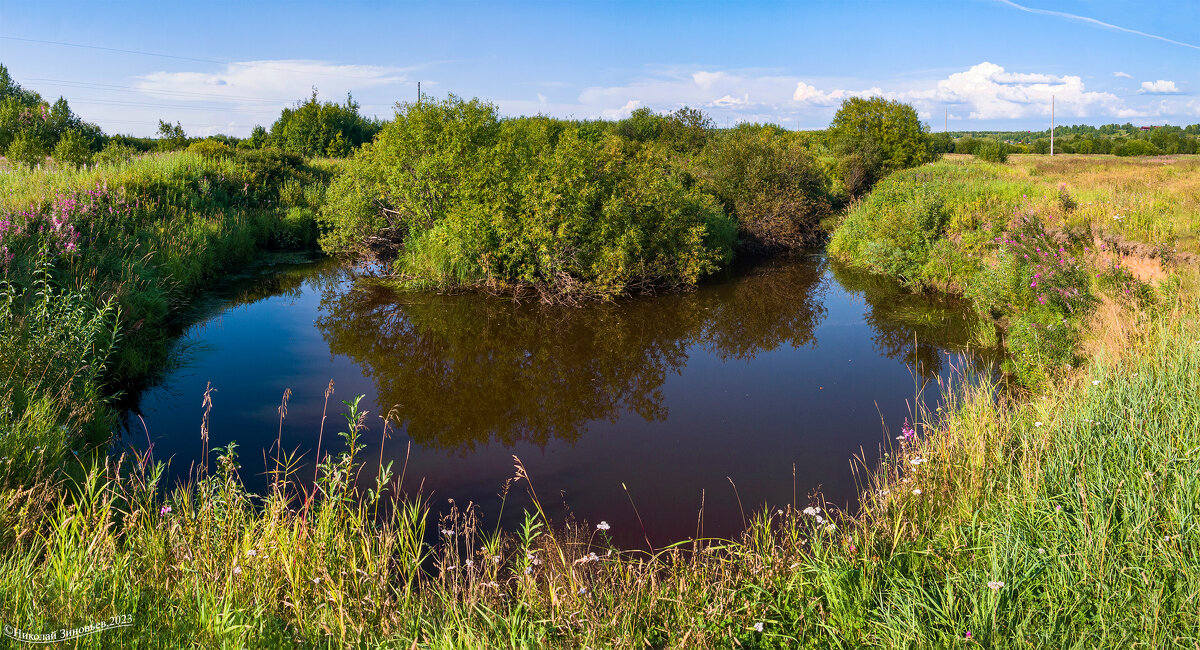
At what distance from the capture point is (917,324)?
11430 mm

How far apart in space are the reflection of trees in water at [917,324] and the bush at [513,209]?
142 inches

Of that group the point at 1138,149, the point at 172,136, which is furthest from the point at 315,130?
the point at 1138,149

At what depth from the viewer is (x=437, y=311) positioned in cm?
1251

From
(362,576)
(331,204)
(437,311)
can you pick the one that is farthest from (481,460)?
(331,204)

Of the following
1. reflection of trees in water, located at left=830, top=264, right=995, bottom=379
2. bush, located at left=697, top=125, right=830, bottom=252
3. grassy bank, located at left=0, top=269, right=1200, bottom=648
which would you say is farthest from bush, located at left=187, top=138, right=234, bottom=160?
grassy bank, located at left=0, top=269, right=1200, bottom=648

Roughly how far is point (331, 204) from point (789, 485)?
1367 centimetres

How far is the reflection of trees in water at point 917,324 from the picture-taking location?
959cm

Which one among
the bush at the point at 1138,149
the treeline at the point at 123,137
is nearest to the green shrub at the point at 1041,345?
the treeline at the point at 123,137

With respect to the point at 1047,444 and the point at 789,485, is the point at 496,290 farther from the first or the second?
the point at 1047,444

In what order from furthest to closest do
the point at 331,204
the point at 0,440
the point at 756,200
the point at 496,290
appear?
the point at 756,200, the point at 331,204, the point at 496,290, the point at 0,440

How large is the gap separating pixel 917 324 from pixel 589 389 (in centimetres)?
630

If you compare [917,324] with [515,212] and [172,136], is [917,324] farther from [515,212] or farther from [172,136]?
[172,136]

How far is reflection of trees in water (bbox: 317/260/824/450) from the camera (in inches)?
300

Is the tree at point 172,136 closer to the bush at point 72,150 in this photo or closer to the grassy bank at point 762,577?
the bush at point 72,150
